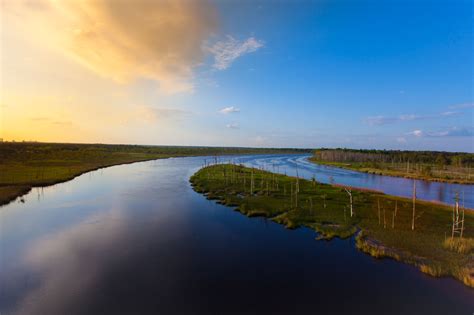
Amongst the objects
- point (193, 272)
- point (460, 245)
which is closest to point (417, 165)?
point (460, 245)

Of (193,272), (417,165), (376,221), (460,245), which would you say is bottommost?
(193,272)

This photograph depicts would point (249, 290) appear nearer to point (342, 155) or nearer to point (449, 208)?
point (449, 208)

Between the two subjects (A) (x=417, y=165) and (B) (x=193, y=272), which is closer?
(B) (x=193, y=272)

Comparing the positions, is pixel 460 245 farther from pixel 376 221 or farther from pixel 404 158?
pixel 404 158

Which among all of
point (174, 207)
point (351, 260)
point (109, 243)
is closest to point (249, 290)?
point (351, 260)

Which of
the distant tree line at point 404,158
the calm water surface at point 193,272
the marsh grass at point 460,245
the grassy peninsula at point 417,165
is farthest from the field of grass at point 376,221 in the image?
the distant tree line at point 404,158
